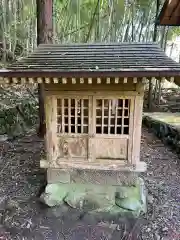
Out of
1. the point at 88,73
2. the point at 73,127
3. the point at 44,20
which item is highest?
the point at 44,20

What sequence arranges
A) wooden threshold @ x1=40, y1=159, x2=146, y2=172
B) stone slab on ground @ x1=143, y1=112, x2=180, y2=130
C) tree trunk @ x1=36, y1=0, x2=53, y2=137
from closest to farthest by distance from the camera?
wooden threshold @ x1=40, y1=159, x2=146, y2=172 → tree trunk @ x1=36, y1=0, x2=53, y2=137 → stone slab on ground @ x1=143, y1=112, x2=180, y2=130

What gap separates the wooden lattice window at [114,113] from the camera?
4.41 metres

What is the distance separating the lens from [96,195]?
4.73m

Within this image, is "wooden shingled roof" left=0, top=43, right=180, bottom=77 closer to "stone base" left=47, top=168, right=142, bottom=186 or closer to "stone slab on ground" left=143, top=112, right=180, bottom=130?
"stone base" left=47, top=168, right=142, bottom=186

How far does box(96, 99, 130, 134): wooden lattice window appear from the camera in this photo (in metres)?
4.41

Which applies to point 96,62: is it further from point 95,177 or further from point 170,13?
point 170,13

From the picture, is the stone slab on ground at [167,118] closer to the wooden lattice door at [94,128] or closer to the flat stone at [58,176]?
the wooden lattice door at [94,128]

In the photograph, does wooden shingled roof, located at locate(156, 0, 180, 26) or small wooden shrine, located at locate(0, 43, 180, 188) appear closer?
small wooden shrine, located at locate(0, 43, 180, 188)

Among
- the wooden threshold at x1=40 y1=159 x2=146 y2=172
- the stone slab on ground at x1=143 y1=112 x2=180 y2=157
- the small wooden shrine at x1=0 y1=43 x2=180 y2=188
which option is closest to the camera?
the small wooden shrine at x1=0 y1=43 x2=180 y2=188

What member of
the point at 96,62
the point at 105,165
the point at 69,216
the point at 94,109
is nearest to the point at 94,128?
the point at 94,109

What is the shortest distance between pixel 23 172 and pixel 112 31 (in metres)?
8.07

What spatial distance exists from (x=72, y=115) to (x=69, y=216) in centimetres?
162

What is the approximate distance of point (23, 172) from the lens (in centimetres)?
572

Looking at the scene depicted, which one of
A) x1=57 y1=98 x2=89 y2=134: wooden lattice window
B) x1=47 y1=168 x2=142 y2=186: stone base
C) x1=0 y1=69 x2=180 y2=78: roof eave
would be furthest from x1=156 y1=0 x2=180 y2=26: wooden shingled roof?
x1=47 y1=168 x2=142 y2=186: stone base
